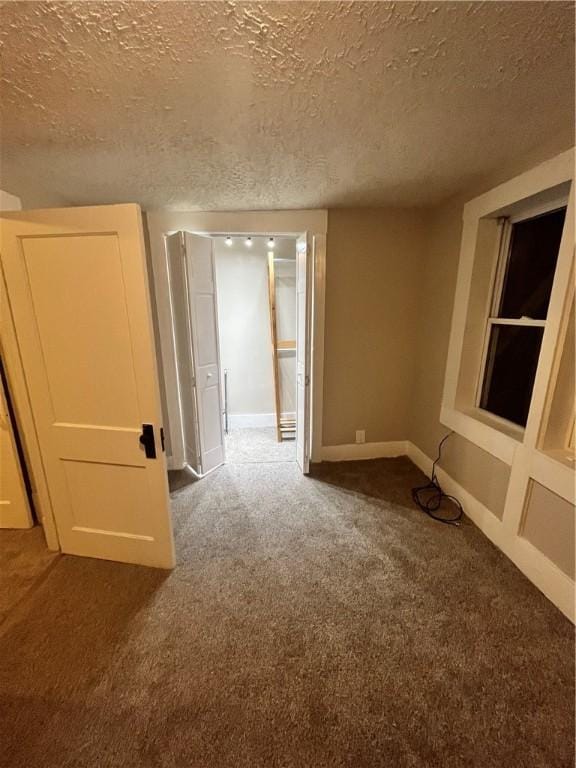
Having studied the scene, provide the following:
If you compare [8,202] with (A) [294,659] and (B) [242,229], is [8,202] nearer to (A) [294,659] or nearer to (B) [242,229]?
(B) [242,229]

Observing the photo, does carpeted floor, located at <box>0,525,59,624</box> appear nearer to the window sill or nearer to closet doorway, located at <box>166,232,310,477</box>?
closet doorway, located at <box>166,232,310,477</box>

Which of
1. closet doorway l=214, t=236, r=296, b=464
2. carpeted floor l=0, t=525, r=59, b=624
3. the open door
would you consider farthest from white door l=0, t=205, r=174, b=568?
closet doorway l=214, t=236, r=296, b=464

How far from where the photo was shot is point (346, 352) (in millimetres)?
2783

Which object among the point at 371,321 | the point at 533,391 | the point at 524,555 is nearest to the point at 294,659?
the point at 524,555

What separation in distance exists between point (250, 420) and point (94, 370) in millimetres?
2626

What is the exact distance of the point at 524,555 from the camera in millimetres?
1704

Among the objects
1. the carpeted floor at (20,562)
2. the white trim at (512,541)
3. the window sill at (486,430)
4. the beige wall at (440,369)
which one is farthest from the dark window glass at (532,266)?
the carpeted floor at (20,562)

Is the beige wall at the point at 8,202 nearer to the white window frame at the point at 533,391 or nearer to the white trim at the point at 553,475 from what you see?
the white window frame at the point at 533,391

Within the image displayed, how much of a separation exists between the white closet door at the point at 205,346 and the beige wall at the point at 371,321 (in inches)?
40.9

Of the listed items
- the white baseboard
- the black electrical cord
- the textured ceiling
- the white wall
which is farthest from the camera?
the white baseboard

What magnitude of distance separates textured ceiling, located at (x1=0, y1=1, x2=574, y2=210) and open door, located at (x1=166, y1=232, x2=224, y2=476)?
2.24 ft

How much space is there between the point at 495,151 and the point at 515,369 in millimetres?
1287

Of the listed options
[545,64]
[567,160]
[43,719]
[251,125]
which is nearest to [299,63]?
[251,125]

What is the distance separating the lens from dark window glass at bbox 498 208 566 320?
5.79 feet
